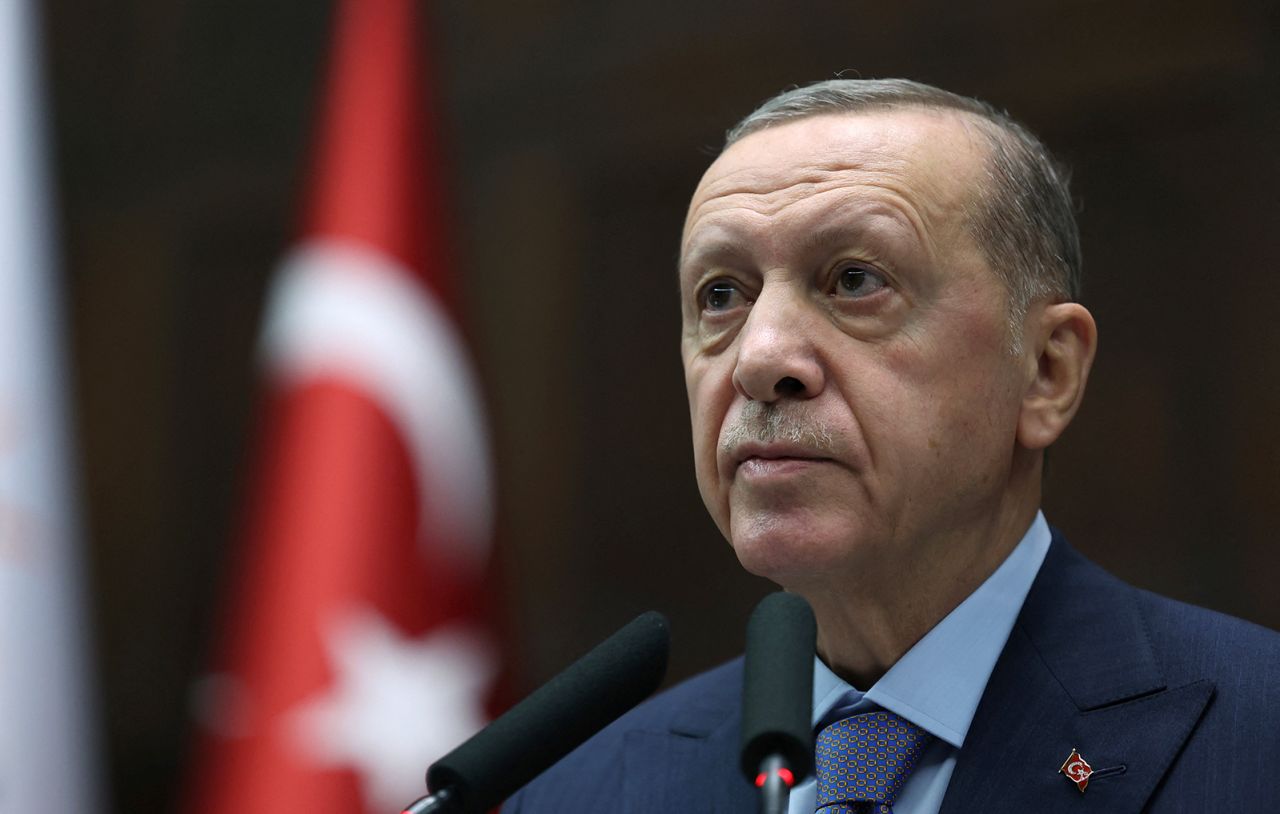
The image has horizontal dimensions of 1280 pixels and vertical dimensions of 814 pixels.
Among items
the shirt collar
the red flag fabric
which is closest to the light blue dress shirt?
the shirt collar

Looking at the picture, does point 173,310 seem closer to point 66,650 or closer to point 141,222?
point 141,222

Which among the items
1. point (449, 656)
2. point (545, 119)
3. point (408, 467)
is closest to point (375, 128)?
point (545, 119)

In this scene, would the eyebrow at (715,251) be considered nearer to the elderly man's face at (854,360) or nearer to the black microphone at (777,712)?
the elderly man's face at (854,360)

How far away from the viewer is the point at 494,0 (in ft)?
14.6

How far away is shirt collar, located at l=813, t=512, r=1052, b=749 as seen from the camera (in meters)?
1.97

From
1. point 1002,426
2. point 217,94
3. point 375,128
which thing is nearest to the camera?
point 1002,426

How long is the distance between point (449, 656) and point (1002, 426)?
2001 millimetres

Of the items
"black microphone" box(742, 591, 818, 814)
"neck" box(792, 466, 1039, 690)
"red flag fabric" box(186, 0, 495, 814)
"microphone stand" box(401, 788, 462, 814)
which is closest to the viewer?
"black microphone" box(742, 591, 818, 814)

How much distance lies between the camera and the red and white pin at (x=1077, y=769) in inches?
70.9

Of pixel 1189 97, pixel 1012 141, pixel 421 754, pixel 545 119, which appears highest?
pixel 545 119

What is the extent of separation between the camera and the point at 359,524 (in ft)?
11.7

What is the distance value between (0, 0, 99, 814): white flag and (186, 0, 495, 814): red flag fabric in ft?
1.19

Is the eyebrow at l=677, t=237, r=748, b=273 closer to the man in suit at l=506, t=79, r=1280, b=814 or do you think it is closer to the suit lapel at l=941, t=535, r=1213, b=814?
the man in suit at l=506, t=79, r=1280, b=814

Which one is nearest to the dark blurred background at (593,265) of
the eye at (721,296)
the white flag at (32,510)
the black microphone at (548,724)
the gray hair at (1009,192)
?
the white flag at (32,510)
